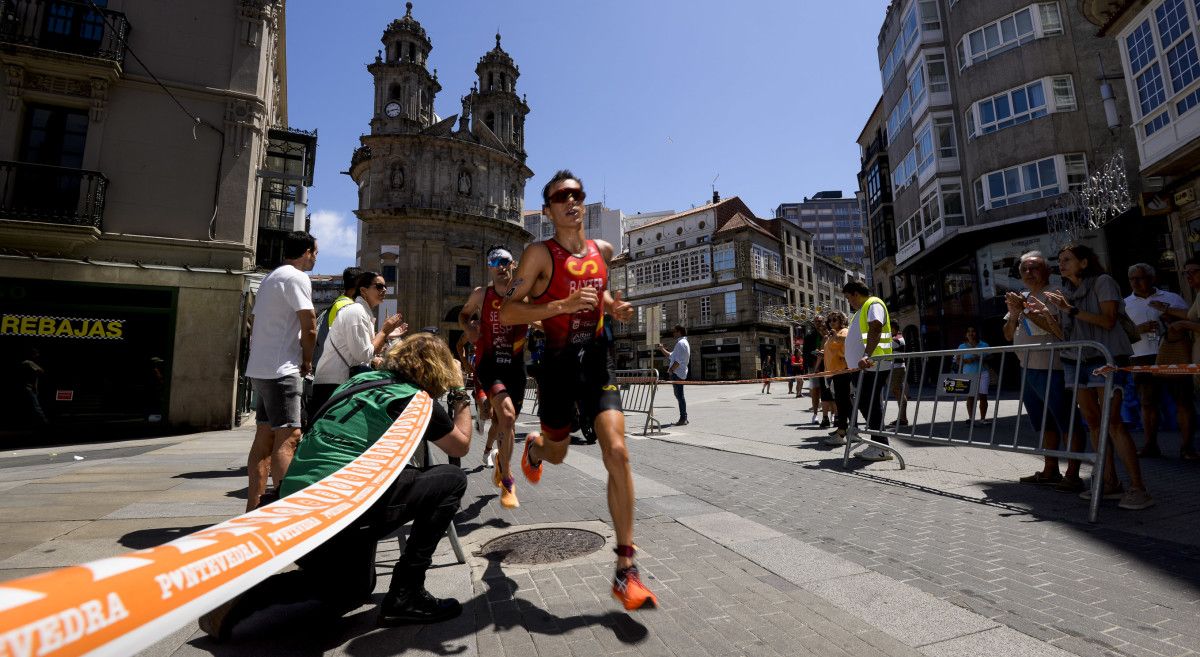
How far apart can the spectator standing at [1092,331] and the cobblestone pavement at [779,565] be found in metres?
0.40

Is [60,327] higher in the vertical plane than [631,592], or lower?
higher

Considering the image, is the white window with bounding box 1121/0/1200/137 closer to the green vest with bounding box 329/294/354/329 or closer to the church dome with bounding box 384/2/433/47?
the green vest with bounding box 329/294/354/329

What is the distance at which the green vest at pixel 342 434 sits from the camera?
7.22ft

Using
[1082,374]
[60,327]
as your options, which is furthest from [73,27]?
[1082,374]

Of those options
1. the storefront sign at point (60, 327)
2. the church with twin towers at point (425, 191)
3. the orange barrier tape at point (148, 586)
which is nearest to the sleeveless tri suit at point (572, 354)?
the orange barrier tape at point (148, 586)

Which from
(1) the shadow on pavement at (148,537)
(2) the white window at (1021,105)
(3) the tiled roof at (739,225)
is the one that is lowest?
(1) the shadow on pavement at (148,537)

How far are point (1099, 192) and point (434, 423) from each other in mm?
21273

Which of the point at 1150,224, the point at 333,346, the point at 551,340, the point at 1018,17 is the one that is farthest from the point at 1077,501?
the point at 1018,17

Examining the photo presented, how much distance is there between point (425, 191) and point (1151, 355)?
151 ft

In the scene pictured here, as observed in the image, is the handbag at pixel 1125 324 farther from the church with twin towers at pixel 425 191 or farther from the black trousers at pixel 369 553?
the church with twin towers at pixel 425 191

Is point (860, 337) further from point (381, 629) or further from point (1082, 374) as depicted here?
point (381, 629)

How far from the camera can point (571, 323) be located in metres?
3.12

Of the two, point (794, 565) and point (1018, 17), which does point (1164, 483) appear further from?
point (1018, 17)

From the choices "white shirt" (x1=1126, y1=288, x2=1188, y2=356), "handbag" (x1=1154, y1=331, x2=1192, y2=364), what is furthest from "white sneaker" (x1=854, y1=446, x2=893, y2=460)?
"white shirt" (x1=1126, y1=288, x2=1188, y2=356)
